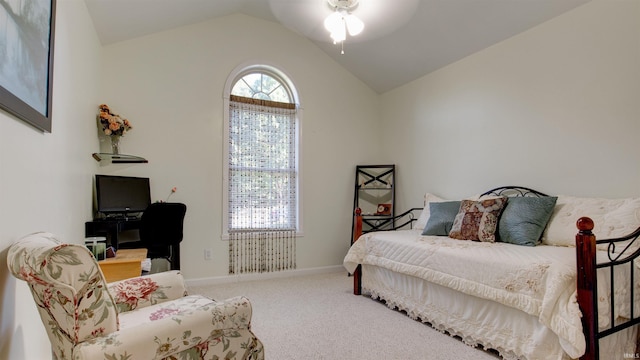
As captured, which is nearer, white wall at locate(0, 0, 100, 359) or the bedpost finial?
white wall at locate(0, 0, 100, 359)

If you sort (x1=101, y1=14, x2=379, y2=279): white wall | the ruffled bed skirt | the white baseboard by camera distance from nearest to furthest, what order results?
the ruffled bed skirt
(x1=101, y1=14, x2=379, y2=279): white wall
the white baseboard

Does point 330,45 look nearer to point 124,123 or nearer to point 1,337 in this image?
point 124,123

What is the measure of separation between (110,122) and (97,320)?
8.60 ft

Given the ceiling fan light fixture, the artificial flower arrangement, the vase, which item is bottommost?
the vase

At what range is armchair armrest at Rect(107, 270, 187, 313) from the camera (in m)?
1.71

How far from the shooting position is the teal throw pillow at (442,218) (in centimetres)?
319

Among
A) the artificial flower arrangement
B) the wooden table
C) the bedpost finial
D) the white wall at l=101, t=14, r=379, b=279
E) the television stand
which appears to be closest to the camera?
the bedpost finial

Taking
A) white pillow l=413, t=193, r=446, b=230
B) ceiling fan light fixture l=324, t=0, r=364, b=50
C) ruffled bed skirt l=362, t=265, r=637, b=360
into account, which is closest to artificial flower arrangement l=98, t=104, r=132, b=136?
ceiling fan light fixture l=324, t=0, r=364, b=50

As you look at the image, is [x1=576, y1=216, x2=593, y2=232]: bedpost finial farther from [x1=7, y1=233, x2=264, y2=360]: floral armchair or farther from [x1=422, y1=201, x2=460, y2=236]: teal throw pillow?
[x1=7, y1=233, x2=264, y2=360]: floral armchair

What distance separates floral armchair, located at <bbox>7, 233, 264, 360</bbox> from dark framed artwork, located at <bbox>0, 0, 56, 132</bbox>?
52 cm

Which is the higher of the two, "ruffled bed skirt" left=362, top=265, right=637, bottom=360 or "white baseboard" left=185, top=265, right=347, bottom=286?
"ruffled bed skirt" left=362, top=265, right=637, bottom=360

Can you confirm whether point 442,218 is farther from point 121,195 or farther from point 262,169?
point 121,195

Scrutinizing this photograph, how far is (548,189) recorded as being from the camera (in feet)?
9.57

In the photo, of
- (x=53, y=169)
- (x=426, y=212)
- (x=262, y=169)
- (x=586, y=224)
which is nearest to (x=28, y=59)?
(x=53, y=169)
